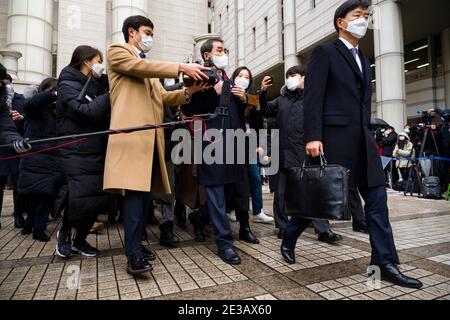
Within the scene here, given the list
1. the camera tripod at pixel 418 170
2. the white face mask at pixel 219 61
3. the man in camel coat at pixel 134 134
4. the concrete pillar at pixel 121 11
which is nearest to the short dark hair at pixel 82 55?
the man in camel coat at pixel 134 134

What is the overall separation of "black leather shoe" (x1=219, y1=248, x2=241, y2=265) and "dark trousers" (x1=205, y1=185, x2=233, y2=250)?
0.04 metres

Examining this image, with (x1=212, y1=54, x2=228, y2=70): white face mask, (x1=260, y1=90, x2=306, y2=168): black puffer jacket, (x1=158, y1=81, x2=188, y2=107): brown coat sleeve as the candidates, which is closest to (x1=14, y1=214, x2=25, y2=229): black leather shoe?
(x1=158, y1=81, x2=188, y2=107): brown coat sleeve

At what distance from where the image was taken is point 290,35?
17719 millimetres

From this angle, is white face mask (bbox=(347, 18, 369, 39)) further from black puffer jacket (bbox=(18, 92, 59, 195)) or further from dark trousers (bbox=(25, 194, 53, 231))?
dark trousers (bbox=(25, 194, 53, 231))

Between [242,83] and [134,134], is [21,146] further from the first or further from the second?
[242,83]

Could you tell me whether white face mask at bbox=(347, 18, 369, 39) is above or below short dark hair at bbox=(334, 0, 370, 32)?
below

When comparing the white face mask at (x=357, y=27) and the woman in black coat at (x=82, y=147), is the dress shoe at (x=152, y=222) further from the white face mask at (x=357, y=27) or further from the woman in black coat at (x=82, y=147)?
the white face mask at (x=357, y=27)

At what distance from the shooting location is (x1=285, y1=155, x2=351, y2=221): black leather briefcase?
226cm

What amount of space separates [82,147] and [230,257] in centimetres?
163

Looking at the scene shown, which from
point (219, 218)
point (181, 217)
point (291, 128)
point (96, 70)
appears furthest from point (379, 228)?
point (181, 217)

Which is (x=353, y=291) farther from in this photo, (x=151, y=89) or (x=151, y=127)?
(x=151, y=89)

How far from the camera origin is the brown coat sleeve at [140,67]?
241cm

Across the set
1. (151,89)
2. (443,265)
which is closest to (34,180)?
(151,89)

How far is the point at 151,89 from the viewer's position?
278 cm
